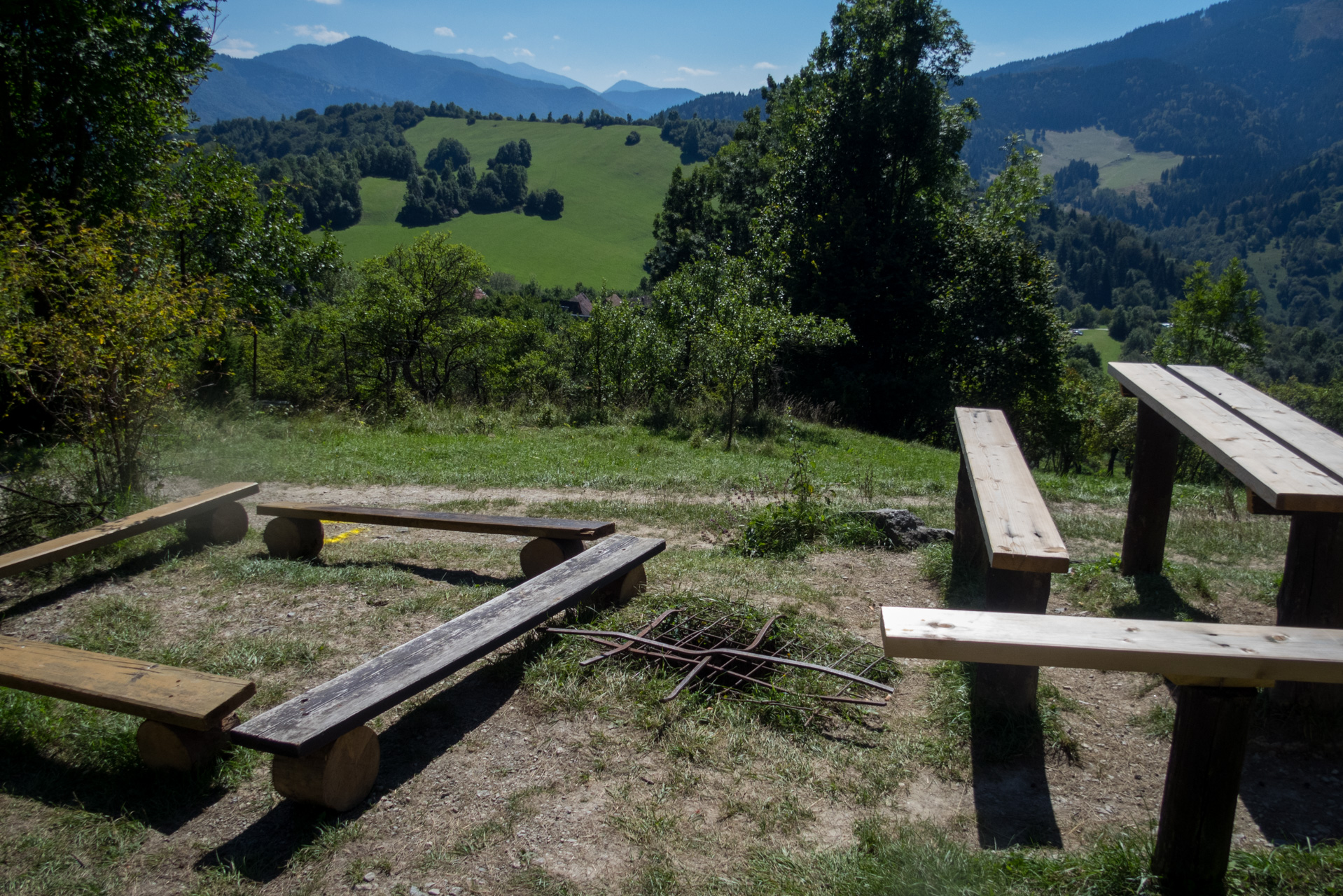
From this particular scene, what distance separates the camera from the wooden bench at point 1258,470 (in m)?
3.00

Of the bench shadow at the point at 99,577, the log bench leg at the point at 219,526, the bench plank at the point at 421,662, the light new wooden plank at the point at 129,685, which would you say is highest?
the bench plank at the point at 421,662

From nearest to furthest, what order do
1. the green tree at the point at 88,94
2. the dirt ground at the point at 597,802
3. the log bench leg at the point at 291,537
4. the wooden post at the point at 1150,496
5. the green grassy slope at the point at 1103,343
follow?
the dirt ground at the point at 597,802 < the wooden post at the point at 1150,496 < the log bench leg at the point at 291,537 < the green tree at the point at 88,94 < the green grassy slope at the point at 1103,343

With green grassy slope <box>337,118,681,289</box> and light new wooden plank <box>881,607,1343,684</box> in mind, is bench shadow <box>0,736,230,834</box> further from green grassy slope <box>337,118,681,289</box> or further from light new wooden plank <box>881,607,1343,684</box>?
green grassy slope <box>337,118,681,289</box>

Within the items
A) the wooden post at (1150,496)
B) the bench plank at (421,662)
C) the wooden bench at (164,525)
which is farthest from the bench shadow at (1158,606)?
the wooden bench at (164,525)

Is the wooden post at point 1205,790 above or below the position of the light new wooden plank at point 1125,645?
below

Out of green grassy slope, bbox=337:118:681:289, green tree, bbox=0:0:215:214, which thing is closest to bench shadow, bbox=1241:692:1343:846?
green tree, bbox=0:0:215:214

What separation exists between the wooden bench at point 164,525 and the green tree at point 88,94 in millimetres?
7103

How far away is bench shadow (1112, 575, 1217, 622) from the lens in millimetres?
4242

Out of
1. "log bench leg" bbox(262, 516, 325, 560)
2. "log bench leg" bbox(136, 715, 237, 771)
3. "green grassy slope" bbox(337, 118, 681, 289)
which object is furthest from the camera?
"green grassy slope" bbox(337, 118, 681, 289)

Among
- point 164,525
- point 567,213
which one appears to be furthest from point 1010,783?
point 567,213

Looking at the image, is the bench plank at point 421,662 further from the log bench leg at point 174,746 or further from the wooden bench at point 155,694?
the log bench leg at point 174,746

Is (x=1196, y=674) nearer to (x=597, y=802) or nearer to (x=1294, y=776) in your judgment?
(x=1294, y=776)

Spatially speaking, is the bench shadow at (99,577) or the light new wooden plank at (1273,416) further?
the bench shadow at (99,577)

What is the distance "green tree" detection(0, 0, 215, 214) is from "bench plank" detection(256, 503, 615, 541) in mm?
7843
